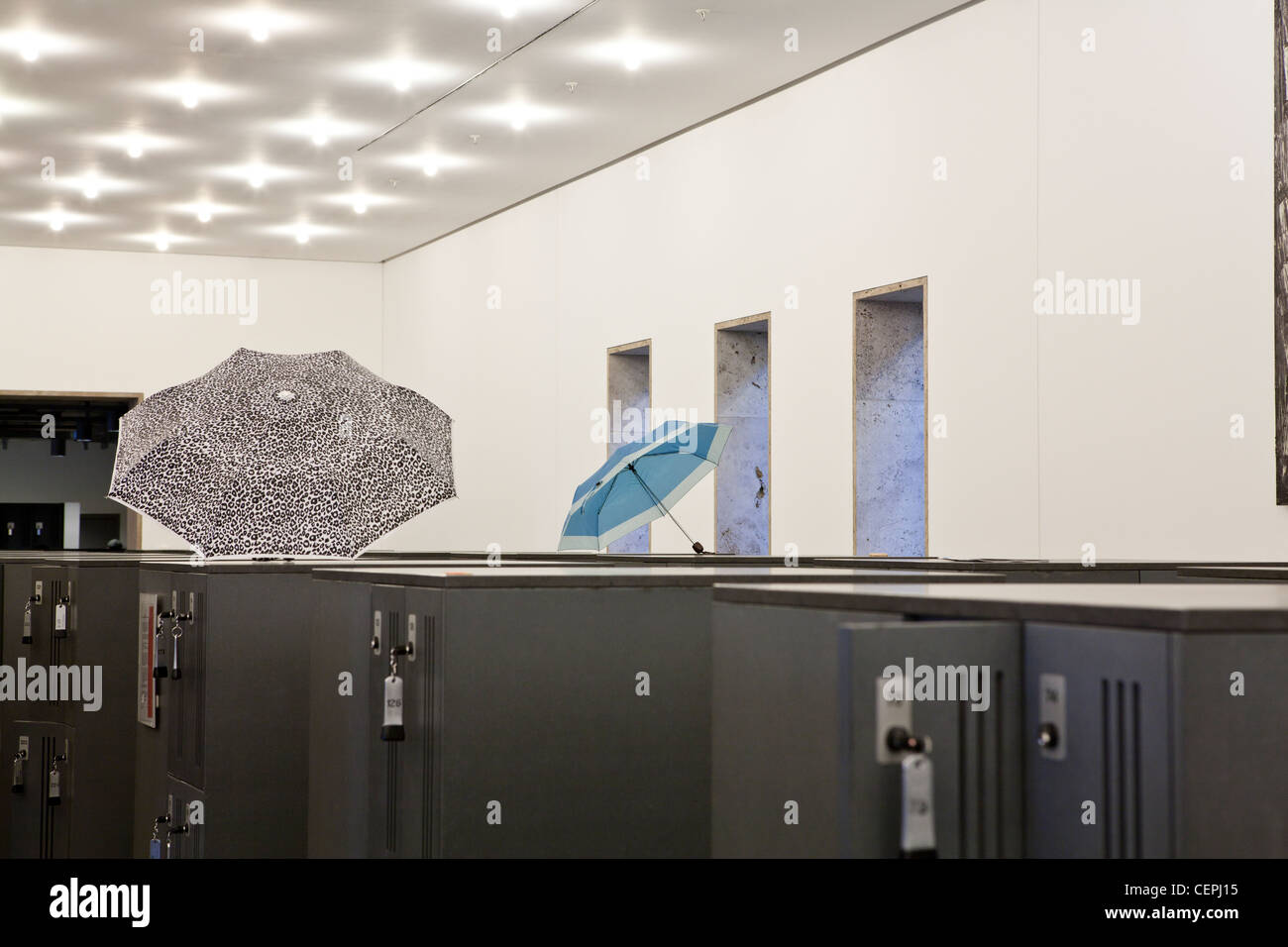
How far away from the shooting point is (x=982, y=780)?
6.19ft

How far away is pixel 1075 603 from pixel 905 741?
263 mm

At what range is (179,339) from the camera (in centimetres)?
1669

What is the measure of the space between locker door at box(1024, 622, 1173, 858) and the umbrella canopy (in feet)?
13.3

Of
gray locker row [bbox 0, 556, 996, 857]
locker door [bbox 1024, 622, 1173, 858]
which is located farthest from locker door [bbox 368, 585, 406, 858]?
locker door [bbox 1024, 622, 1173, 858]

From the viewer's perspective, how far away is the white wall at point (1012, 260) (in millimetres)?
6852

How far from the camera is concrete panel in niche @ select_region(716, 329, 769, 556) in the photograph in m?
11.0

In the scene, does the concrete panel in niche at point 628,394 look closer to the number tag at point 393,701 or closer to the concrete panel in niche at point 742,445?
the concrete panel in niche at point 742,445

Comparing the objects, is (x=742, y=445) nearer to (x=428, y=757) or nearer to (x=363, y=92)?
(x=363, y=92)

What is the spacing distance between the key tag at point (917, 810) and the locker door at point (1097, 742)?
0.47ft

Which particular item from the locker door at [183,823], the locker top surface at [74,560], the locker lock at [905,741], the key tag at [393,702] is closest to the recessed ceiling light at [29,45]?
the locker top surface at [74,560]

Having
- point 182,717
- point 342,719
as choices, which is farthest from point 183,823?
point 342,719

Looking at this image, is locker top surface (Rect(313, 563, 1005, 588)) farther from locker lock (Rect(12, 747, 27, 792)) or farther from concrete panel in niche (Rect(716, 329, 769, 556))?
concrete panel in niche (Rect(716, 329, 769, 556))
